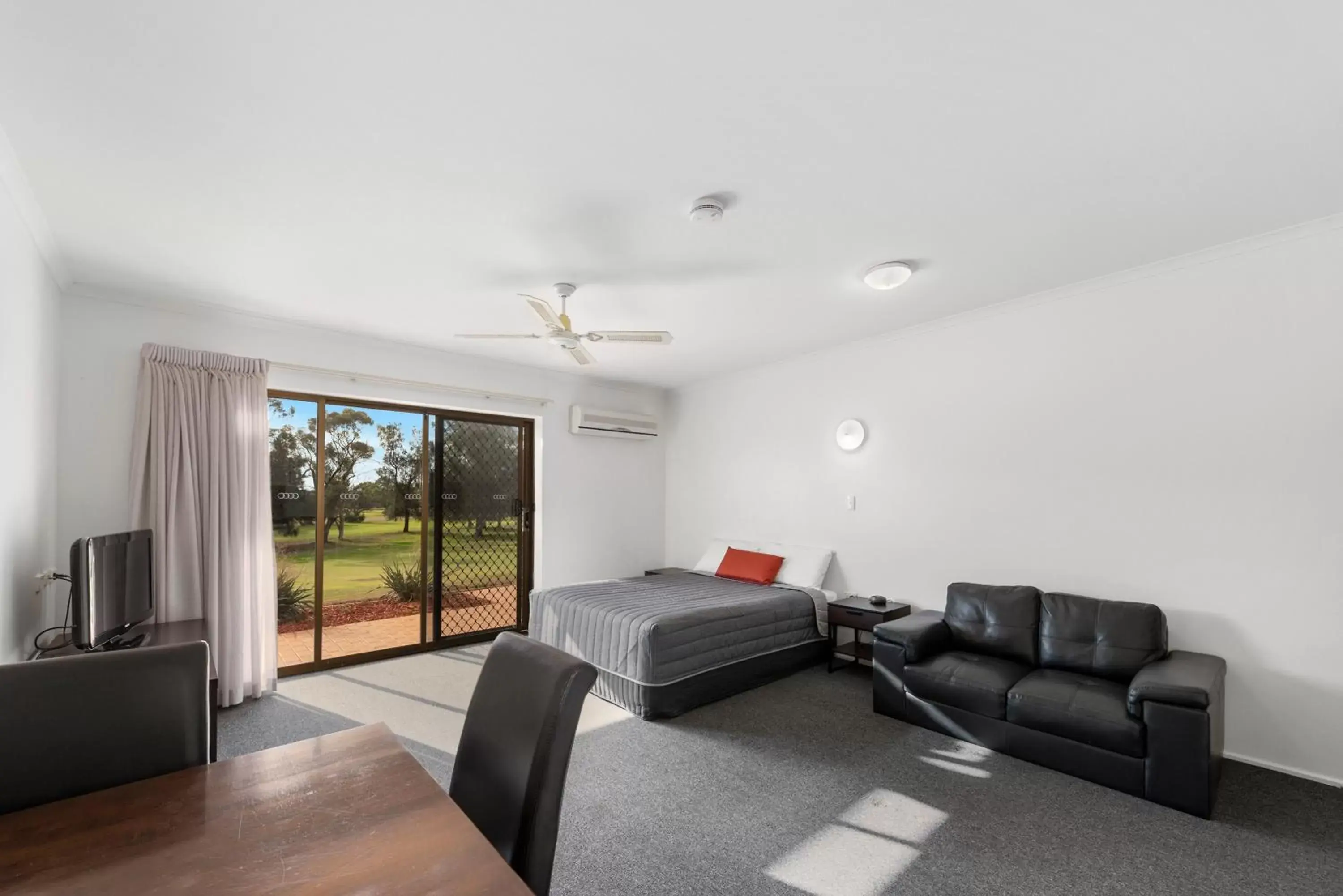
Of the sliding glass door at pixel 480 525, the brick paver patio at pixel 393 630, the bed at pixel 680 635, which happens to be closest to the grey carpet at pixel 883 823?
the bed at pixel 680 635

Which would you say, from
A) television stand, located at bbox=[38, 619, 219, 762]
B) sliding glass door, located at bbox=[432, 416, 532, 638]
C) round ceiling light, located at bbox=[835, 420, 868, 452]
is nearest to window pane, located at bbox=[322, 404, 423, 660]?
sliding glass door, located at bbox=[432, 416, 532, 638]

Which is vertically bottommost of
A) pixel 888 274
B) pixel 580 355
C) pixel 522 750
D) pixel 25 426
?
pixel 522 750

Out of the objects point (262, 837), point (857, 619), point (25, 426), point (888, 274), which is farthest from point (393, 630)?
point (888, 274)

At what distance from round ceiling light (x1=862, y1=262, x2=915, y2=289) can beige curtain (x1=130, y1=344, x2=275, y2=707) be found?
3923 millimetres

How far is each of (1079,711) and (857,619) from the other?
1513 mm

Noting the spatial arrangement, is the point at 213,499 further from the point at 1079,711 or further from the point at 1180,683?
the point at 1180,683

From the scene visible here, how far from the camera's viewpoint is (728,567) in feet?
17.3

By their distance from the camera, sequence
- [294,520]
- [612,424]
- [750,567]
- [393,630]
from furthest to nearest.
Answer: [612,424] → [750,567] → [393,630] → [294,520]

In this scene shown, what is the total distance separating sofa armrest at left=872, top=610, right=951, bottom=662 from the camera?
3.45 meters

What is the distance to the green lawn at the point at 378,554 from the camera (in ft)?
14.5

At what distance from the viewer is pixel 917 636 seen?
136 inches

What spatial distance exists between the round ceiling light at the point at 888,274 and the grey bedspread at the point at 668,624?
227cm

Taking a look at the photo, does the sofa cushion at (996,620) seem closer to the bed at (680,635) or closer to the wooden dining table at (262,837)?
the bed at (680,635)

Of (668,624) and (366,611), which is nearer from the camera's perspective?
(668,624)
